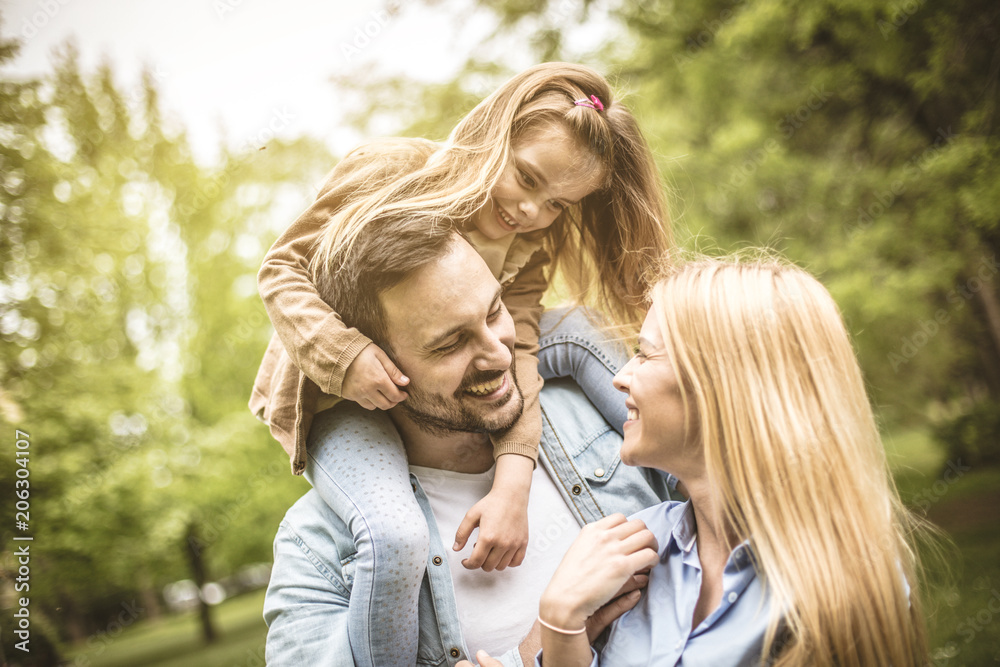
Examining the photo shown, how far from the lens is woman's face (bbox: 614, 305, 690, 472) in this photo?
165 cm

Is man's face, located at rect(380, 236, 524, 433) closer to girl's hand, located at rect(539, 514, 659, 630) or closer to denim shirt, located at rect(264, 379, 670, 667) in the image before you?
denim shirt, located at rect(264, 379, 670, 667)

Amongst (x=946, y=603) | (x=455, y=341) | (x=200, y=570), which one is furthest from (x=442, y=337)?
(x=200, y=570)

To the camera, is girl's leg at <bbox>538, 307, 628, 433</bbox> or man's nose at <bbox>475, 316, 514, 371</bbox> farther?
girl's leg at <bbox>538, 307, 628, 433</bbox>

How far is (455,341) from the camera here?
1882 mm

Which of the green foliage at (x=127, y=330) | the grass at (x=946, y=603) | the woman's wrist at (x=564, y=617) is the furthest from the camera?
the green foliage at (x=127, y=330)

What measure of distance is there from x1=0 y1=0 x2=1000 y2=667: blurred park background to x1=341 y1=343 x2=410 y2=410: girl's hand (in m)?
2.54

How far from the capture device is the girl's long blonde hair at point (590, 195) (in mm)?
2031

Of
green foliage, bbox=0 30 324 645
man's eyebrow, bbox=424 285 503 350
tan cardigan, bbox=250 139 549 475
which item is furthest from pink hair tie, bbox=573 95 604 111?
green foliage, bbox=0 30 324 645

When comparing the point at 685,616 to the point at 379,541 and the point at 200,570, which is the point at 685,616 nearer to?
the point at 379,541

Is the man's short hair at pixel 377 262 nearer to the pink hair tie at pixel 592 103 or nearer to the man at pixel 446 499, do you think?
the man at pixel 446 499

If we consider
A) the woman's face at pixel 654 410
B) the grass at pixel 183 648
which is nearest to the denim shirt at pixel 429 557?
the woman's face at pixel 654 410

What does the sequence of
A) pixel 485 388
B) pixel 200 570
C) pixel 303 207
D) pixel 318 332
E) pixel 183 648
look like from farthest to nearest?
pixel 183 648 → pixel 200 570 → pixel 303 207 → pixel 485 388 → pixel 318 332

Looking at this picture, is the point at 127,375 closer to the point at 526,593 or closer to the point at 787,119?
the point at 526,593

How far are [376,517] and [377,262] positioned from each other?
670 mm
